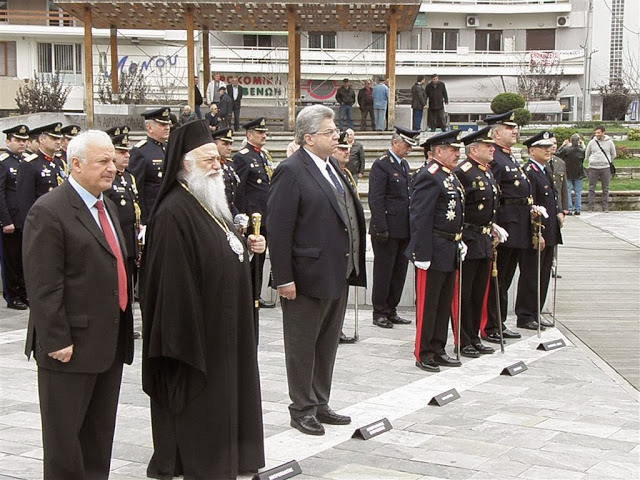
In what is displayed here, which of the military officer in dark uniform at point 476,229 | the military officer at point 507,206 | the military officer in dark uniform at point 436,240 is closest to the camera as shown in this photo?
the military officer in dark uniform at point 436,240

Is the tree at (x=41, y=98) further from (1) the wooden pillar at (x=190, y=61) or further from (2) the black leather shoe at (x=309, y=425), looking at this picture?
(2) the black leather shoe at (x=309, y=425)

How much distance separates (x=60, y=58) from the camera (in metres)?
47.8

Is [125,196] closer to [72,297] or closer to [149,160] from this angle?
[149,160]

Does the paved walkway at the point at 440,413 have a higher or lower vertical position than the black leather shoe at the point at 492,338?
higher

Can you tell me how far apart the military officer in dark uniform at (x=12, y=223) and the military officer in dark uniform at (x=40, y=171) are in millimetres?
221

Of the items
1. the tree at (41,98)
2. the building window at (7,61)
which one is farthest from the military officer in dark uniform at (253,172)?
the building window at (7,61)

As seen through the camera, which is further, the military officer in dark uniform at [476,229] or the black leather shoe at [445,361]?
the military officer in dark uniform at [476,229]

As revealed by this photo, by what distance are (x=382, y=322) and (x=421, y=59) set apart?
46.9 m

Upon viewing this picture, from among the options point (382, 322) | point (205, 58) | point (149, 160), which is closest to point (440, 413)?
point (382, 322)

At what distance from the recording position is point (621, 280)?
43.2 ft

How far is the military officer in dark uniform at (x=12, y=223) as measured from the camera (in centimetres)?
1139

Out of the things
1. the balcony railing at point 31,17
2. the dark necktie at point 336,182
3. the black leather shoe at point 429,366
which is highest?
the balcony railing at point 31,17

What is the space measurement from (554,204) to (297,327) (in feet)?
16.5

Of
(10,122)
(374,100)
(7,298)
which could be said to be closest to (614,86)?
(374,100)
